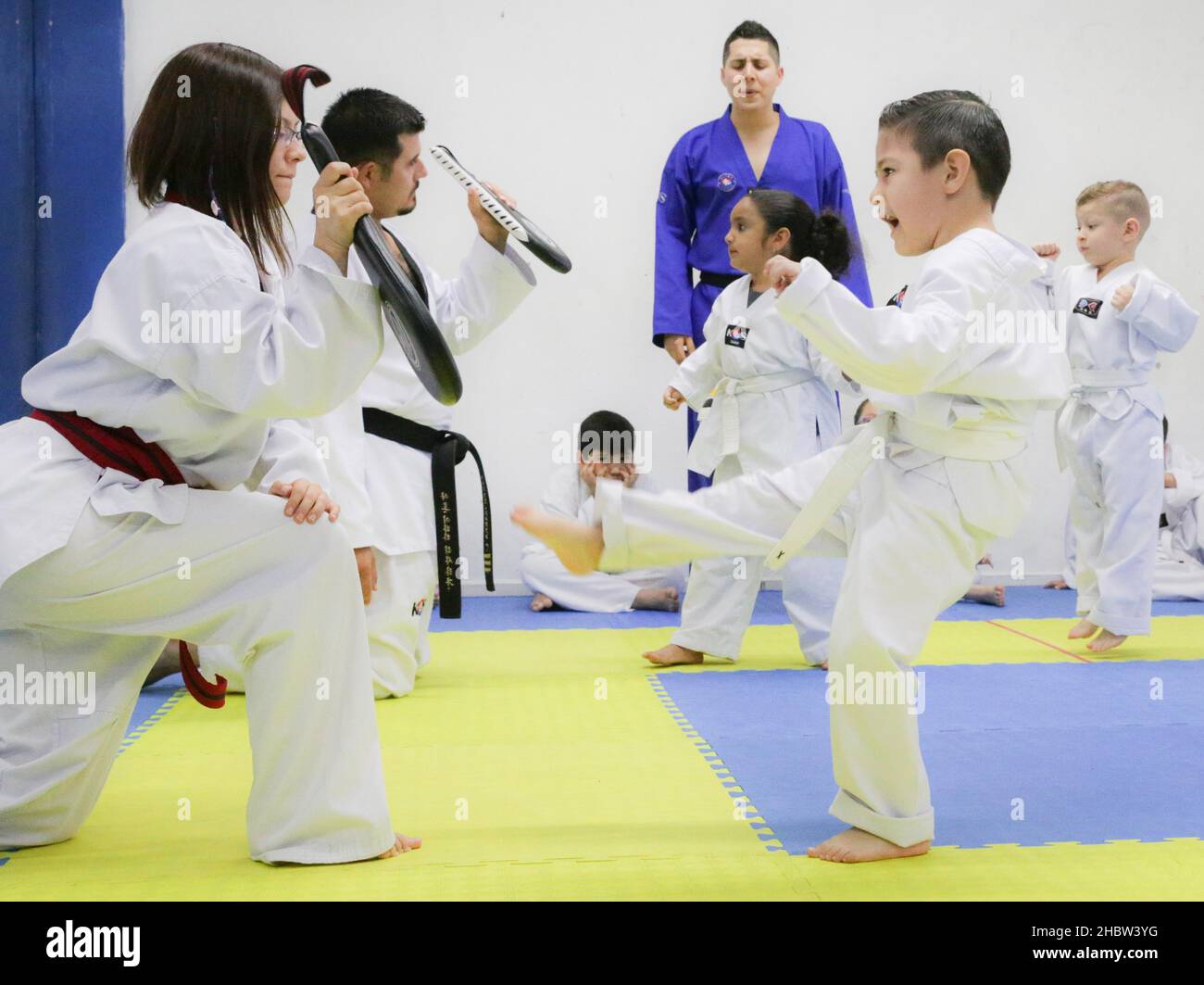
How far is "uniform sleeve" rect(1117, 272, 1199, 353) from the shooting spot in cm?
452

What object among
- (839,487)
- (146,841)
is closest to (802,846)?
(839,487)

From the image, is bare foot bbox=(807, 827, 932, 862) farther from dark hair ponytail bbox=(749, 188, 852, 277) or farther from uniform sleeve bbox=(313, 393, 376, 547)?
dark hair ponytail bbox=(749, 188, 852, 277)

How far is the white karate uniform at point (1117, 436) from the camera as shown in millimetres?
4395

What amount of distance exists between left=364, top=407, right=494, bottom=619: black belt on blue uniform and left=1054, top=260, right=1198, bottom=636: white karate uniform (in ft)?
7.25

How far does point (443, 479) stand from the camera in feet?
12.3

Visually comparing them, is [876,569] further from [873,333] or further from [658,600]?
[658,600]

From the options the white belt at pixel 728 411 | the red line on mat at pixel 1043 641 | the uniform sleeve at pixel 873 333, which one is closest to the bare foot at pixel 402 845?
the uniform sleeve at pixel 873 333

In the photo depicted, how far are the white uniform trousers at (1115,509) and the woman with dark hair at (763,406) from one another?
1.02 meters

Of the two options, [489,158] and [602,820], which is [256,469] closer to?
[602,820]

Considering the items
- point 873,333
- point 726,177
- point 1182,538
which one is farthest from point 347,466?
point 1182,538

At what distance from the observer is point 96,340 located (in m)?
1.96

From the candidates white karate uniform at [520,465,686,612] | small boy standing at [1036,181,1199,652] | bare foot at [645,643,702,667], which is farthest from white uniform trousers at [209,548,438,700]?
small boy standing at [1036,181,1199,652]

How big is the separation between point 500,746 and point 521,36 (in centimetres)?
425

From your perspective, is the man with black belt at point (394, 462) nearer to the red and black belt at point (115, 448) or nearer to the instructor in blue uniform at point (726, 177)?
the red and black belt at point (115, 448)
